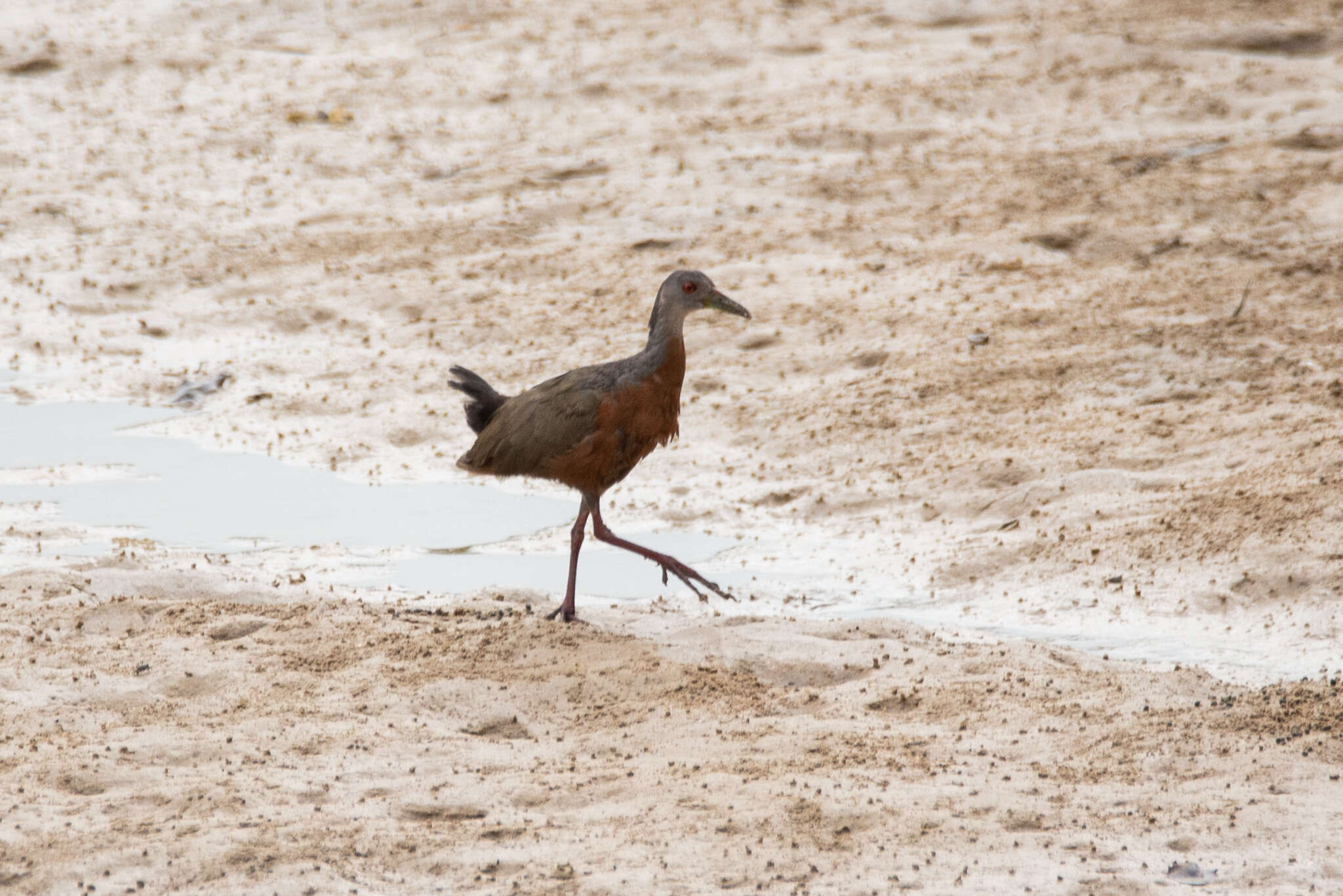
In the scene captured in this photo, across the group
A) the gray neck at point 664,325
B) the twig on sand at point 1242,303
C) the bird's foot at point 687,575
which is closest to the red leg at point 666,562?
the bird's foot at point 687,575

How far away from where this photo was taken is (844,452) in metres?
7.48

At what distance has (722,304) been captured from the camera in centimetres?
619

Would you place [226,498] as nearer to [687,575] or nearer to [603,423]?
[603,423]

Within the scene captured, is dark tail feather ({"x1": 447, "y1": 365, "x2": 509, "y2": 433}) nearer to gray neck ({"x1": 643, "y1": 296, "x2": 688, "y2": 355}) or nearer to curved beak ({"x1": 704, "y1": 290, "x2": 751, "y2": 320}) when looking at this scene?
gray neck ({"x1": 643, "y1": 296, "x2": 688, "y2": 355})

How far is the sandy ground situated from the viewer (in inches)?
163

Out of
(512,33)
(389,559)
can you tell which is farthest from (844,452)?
(512,33)

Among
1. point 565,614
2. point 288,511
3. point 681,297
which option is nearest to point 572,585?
point 565,614

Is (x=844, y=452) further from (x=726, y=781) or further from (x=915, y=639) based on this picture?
(x=726, y=781)

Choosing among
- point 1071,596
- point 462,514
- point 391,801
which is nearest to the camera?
point 391,801

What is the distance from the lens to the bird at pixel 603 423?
227 inches

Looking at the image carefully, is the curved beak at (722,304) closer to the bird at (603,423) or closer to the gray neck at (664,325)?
the bird at (603,423)

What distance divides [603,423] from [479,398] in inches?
30.2

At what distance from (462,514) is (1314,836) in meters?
4.09

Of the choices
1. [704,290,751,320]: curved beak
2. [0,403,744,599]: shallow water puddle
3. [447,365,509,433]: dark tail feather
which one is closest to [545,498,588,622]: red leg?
[0,403,744,599]: shallow water puddle
